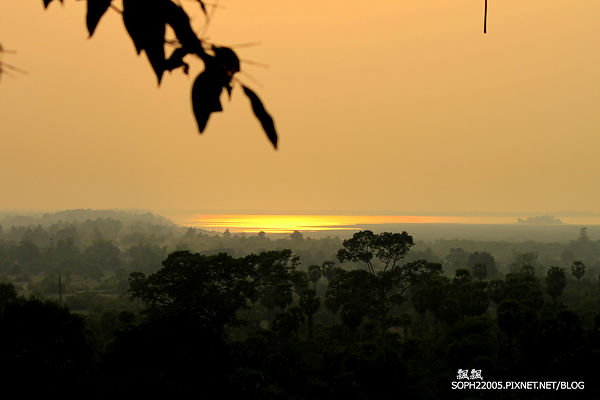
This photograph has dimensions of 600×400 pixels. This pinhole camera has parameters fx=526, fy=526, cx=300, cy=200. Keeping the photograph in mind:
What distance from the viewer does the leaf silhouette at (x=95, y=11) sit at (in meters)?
1.53

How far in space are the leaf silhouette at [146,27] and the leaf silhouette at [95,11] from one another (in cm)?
7

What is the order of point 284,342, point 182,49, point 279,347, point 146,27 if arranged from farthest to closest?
1. point 284,342
2. point 279,347
3. point 182,49
4. point 146,27

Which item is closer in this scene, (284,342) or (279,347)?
(279,347)

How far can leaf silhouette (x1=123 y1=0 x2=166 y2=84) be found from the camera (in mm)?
1517

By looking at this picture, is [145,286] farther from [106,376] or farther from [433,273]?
[433,273]

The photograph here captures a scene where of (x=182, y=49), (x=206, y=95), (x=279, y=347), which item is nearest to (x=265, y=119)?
(x=206, y=95)

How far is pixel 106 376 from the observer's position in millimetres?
18672

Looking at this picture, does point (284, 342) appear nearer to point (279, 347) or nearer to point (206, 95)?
point (279, 347)

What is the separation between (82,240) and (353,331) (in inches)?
6311

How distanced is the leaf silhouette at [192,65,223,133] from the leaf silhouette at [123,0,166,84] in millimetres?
127

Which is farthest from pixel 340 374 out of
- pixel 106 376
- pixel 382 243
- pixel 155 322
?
pixel 382 243

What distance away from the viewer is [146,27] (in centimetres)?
153

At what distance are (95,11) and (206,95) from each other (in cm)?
40

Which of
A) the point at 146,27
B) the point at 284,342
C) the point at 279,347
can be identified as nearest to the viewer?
the point at 146,27
